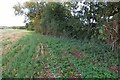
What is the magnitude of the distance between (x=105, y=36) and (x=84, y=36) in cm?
22

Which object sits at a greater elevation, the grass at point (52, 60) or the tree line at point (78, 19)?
the tree line at point (78, 19)

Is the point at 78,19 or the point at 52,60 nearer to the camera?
the point at 52,60

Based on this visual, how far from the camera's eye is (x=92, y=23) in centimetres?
227

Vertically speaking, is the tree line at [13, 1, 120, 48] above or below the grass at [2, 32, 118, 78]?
above

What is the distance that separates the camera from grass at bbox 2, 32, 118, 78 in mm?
1895

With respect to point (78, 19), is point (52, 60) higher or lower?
lower

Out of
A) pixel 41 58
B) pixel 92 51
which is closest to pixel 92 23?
pixel 92 51

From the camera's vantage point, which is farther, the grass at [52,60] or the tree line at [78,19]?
the tree line at [78,19]

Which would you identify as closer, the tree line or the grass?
the grass

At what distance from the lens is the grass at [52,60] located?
6.22ft

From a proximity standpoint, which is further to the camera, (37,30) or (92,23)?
(92,23)

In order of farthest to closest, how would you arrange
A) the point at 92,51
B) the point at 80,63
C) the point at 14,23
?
the point at 92,51
the point at 80,63
the point at 14,23

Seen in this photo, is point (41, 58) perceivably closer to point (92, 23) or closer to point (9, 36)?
point (9, 36)

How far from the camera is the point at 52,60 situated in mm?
1967
